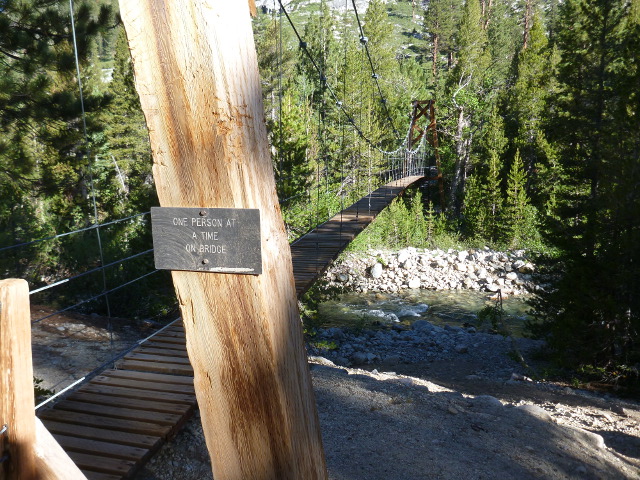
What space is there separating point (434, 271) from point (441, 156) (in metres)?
8.84

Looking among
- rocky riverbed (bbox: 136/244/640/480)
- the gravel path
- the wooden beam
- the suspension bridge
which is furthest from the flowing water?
the wooden beam

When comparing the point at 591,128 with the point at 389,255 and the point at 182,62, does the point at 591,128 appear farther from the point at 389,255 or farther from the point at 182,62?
the point at 182,62

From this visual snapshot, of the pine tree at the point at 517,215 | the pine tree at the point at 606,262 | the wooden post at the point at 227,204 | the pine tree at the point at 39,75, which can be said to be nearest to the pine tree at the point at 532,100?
the pine tree at the point at 517,215

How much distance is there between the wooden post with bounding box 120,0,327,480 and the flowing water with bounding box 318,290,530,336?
7.30 metres

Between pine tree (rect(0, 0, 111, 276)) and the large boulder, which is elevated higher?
pine tree (rect(0, 0, 111, 276))

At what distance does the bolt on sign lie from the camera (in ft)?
2.92

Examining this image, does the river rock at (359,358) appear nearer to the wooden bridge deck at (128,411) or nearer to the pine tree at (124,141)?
the wooden bridge deck at (128,411)

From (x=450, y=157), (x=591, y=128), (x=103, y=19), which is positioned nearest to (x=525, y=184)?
(x=450, y=157)

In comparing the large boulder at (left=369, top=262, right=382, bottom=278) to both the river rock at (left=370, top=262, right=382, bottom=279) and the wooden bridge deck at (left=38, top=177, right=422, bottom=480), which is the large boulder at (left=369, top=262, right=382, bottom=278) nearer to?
the river rock at (left=370, top=262, right=382, bottom=279)

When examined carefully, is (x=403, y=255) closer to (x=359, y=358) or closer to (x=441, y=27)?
(x=359, y=358)

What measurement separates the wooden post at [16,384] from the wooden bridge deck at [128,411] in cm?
79

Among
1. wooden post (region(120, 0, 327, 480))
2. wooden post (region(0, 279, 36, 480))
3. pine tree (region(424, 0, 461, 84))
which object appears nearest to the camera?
wooden post (region(0, 279, 36, 480))

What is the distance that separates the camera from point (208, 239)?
36.2 inches

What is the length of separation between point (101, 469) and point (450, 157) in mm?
20703
